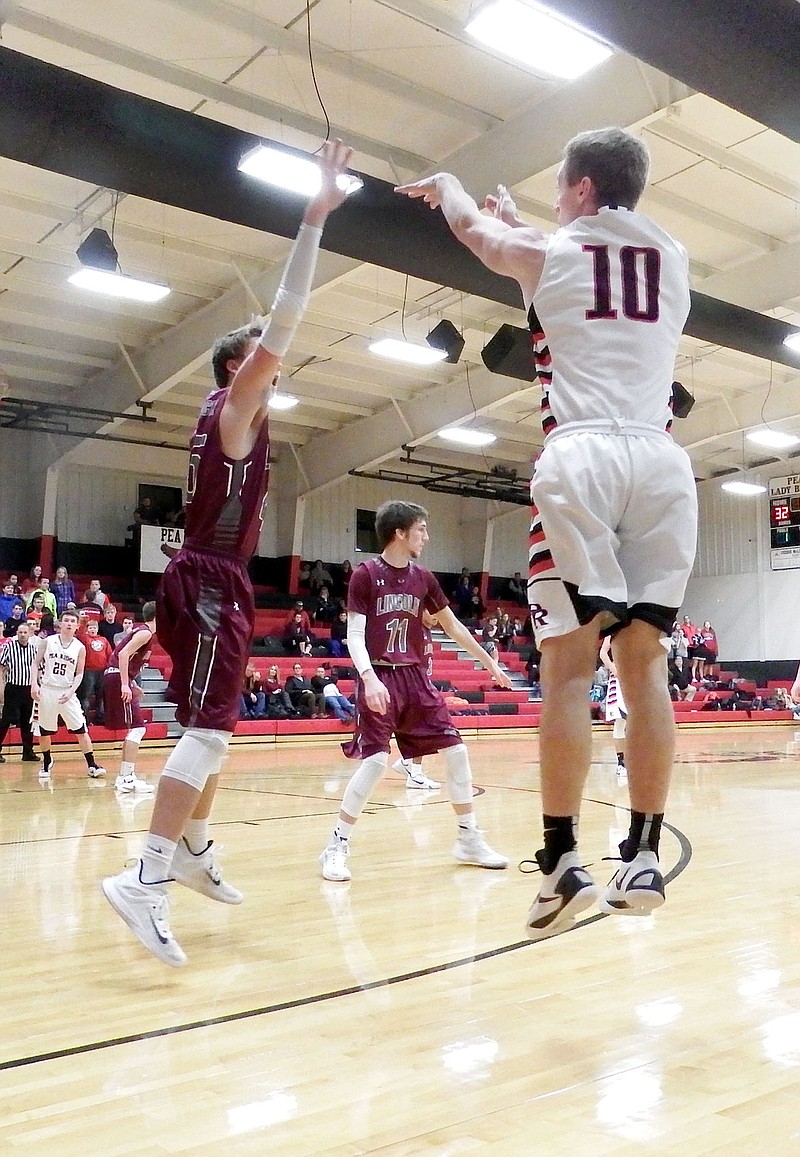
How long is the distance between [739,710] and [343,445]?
435 inches

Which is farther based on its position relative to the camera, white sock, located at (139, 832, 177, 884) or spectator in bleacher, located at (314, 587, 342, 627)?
spectator in bleacher, located at (314, 587, 342, 627)

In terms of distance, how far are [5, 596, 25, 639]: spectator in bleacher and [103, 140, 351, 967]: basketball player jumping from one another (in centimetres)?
1215

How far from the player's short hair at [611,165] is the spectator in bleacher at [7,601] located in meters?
15.6

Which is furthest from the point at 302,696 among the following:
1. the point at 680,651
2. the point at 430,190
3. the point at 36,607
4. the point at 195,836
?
the point at 430,190

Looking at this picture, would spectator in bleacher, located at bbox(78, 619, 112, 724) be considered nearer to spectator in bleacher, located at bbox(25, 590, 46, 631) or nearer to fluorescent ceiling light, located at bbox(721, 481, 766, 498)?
spectator in bleacher, located at bbox(25, 590, 46, 631)

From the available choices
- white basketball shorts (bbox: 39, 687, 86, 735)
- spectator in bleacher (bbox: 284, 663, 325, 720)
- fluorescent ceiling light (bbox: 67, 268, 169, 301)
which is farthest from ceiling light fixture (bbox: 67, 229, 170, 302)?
spectator in bleacher (bbox: 284, 663, 325, 720)

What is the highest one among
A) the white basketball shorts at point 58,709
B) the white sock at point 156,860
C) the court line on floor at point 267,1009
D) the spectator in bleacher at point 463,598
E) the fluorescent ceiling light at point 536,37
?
the fluorescent ceiling light at point 536,37

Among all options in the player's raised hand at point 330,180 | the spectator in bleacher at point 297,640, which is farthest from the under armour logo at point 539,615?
the spectator in bleacher at point 297,640

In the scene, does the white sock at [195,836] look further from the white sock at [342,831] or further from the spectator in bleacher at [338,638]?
the spectator in bleacher at [338,638]

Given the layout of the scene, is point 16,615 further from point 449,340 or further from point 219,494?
point 219,494

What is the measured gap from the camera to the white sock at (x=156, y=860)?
3.27 meters

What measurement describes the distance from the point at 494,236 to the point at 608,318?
42 centimetres

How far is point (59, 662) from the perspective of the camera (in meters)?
11.5

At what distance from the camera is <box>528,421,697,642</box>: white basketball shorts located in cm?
246
